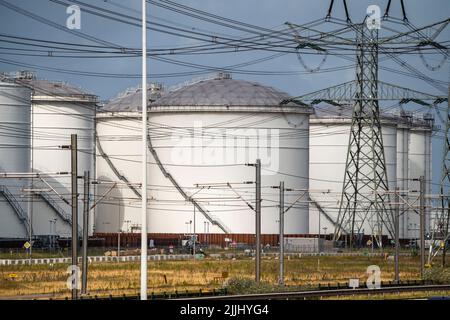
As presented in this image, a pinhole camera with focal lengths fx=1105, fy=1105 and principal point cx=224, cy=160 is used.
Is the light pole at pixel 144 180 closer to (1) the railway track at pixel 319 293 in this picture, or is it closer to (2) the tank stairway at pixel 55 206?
(1) the railway track at pixel 319 293

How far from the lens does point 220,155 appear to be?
108 m

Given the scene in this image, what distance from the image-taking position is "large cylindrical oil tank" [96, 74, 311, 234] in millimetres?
107375

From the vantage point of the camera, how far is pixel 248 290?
177ft

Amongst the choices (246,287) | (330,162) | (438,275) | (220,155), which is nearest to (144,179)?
(246,287)

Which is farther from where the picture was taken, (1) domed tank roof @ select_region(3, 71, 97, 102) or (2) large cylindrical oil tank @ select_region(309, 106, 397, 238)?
(2) large cylindrical oil tank @ select_region(309, 106, 397, 238)

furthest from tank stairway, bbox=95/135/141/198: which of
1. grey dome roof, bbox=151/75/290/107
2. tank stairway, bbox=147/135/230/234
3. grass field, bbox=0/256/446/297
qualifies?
grass field, bbox=0/256/446/297

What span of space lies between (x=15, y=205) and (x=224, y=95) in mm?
26555

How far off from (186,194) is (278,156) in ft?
33.0

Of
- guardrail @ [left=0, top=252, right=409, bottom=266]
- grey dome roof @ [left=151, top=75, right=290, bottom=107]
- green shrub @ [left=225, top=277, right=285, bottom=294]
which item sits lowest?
guardrail @ [left=0, top=252, right=409, bottom=266]

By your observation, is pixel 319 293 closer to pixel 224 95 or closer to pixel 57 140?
pixel 57 140

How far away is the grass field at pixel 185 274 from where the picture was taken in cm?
5912

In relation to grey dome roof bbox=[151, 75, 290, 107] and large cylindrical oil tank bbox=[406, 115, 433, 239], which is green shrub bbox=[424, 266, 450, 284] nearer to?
grey dome roof bbox=[151, 75, 290, 107]

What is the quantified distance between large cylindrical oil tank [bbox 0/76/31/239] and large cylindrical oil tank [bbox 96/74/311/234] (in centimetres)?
1483
